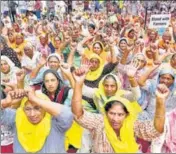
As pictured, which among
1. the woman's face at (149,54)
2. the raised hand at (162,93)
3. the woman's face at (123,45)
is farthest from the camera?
the woman's face at (123,45)

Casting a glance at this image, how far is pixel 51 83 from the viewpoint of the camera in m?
3.10

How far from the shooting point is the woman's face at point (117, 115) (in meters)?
2.91

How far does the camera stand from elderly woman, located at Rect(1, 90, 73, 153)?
2.90m

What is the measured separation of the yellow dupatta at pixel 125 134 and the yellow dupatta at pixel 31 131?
0.41 metres

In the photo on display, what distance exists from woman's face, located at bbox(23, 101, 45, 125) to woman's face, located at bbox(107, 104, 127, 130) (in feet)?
1.50

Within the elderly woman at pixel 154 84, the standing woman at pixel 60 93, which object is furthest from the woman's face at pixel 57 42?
the elderly woman at pixel 154 84

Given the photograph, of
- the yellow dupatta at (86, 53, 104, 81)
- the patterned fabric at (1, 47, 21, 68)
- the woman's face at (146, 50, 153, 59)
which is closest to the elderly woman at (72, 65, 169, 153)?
the yellow dupatta at (86, 53, 104, 81)

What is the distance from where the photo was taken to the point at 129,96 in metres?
3.11

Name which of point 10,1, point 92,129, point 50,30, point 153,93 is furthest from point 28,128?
point 10,1

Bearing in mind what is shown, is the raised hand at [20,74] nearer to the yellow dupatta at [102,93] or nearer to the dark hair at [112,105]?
the yellow dupatta at [102,93]

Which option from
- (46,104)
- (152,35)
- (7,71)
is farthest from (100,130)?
(152,35)

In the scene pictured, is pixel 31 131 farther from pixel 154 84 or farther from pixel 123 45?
pixel 123 45

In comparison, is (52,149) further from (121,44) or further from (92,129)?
(121,44)

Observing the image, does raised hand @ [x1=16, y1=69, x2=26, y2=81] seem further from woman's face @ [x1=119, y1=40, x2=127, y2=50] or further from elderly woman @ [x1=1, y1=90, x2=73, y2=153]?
woman's face @ [x1=119, y1=40, x2=127, y2=50]
